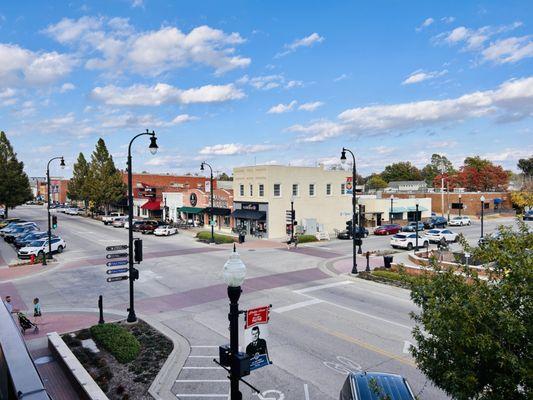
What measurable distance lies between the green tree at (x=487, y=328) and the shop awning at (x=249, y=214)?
36682mm

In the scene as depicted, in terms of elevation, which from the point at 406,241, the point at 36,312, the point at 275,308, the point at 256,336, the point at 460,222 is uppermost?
the point at 256,336

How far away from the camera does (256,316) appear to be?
701cm

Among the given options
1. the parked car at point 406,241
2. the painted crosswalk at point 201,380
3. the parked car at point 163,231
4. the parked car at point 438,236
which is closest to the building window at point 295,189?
the parked car at point 406,241

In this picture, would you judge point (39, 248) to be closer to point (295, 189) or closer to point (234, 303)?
point (295, 189)

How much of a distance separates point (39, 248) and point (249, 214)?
2075cm

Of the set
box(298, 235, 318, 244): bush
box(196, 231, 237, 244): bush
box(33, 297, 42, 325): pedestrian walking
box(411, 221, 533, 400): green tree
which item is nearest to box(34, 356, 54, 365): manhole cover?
box(33, 297, 42, 325): pedestrian walking

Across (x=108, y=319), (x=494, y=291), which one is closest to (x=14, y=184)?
(x=108, y=319)

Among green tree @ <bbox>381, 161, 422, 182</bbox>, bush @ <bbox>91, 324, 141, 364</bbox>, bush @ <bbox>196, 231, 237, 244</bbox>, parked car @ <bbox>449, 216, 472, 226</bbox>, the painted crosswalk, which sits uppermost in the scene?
green tree @ <bbox>381, 161, 422, 182</bbox>

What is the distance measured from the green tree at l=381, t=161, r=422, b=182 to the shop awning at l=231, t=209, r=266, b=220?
100533 millimetres

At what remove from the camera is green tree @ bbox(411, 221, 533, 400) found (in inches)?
213

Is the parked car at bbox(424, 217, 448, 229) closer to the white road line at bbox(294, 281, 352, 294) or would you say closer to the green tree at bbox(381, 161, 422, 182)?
the white road line at bbox(294, 281, 352, 294)

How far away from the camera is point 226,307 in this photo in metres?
17.8

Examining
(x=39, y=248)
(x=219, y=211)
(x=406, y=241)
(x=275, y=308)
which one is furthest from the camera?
(x=219, y=211)

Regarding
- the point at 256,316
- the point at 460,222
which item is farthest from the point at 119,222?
the point at 256,316
